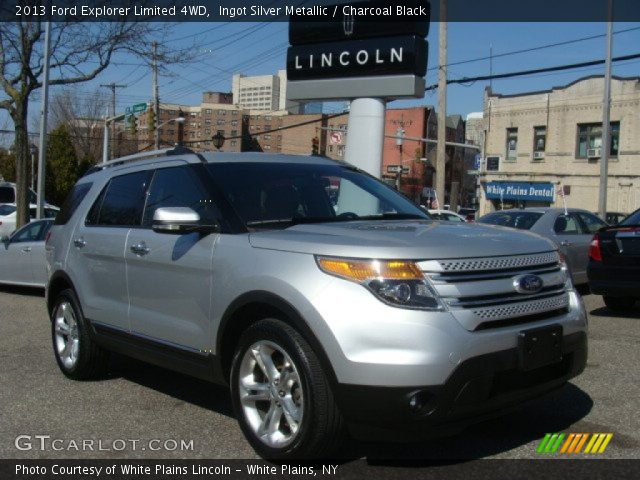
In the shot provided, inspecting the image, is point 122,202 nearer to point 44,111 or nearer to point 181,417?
point 181,417

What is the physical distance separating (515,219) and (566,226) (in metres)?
0.83

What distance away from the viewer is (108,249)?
5.20 m

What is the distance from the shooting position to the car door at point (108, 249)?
5.07 meters

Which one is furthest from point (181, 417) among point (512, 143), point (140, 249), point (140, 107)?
point (512, 143)

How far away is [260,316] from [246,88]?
84.2 metres

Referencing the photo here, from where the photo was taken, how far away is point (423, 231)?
392 cm

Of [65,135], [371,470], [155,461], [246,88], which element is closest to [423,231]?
[371,470]

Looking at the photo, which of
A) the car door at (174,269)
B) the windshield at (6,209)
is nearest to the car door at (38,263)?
the car door at (174,269)

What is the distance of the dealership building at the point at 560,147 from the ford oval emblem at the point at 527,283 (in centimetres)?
3398

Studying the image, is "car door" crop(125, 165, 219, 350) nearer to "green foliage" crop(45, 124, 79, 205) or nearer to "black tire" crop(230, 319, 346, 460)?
"black tire" crop(230, 319, 346, 460)

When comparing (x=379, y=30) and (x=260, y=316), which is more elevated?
(x=379, y=30)

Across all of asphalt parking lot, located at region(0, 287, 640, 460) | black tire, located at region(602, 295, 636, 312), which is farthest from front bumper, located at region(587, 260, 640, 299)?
asphalt parking lot, located at region(0, 287, 640, 460)

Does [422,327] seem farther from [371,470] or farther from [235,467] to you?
[235,467]

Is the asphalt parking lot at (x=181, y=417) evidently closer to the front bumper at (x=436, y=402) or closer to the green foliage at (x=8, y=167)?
the front bumper at (x=436, y=402)
